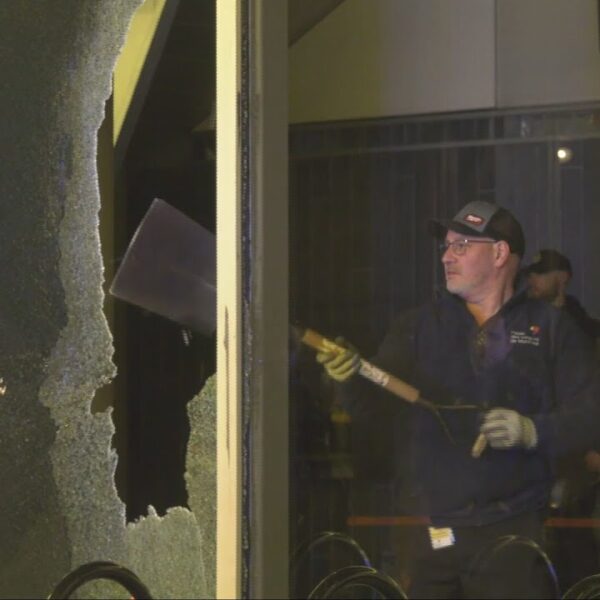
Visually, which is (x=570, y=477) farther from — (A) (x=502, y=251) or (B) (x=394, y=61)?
(B) (x=394, y=61)

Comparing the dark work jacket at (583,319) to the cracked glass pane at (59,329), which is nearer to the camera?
the dark work jacket at (583,319)

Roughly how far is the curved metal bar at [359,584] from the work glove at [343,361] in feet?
1.80

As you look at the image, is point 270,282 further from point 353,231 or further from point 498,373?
point 498,373

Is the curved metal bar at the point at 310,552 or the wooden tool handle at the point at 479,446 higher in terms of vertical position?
the wooden tool handle at the point at 479,446

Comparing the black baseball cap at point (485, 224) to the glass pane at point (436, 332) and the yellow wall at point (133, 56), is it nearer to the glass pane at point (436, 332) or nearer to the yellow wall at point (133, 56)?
the glass pane at point (436, 332)

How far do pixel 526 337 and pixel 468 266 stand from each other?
0.84 ft

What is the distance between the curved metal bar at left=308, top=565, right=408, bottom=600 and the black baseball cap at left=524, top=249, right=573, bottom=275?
38.2 inches

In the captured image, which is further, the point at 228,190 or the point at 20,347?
the point at 20,347

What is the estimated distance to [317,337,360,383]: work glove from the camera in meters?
2.78

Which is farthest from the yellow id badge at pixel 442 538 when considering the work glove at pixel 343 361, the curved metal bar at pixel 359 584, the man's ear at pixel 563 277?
the man's ear at pixel 563 277

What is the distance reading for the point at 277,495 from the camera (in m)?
2.70

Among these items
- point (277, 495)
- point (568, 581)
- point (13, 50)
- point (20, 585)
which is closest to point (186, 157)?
point (13, 50)

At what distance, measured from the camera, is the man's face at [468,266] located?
2748 mm

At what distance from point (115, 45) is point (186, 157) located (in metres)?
0.40
